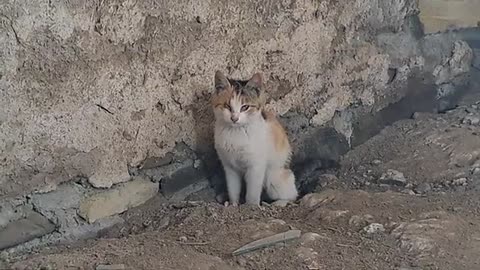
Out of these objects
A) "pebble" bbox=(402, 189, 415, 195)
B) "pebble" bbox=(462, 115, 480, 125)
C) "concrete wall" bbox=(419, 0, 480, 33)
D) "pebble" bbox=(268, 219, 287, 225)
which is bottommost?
"pebble" bbox=(402, 189, 415, 195)

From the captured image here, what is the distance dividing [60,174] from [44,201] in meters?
0.10

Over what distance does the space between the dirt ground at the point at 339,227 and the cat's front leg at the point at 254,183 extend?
0.52 ft

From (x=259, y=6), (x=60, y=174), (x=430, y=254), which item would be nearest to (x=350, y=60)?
(x=259, y=6)

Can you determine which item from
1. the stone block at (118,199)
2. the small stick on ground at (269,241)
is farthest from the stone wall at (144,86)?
the small stick on ground at (269,241)

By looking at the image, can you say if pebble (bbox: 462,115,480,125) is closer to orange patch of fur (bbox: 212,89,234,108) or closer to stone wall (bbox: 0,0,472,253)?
stone wall (bbox: 0,0,472,253)

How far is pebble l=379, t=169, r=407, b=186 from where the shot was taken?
2.98 m

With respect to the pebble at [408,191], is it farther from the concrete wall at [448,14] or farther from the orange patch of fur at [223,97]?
the concrete wall at [448,14]

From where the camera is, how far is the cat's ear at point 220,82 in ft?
8.62

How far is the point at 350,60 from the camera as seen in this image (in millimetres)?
3334

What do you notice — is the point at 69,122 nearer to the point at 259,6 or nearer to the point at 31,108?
the point at 31,108

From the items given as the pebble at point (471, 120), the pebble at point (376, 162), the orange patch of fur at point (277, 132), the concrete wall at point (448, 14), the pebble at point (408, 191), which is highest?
the concrete wall at point (448, 14)

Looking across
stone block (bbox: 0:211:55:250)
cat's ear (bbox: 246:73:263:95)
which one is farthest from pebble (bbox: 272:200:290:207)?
stone block (bbox: 0:211:55:250)

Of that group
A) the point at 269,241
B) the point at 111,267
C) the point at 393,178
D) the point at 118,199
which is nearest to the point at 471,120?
the point at 393,178

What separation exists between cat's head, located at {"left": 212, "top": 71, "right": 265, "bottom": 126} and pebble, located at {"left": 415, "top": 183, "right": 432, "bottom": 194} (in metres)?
0.69
